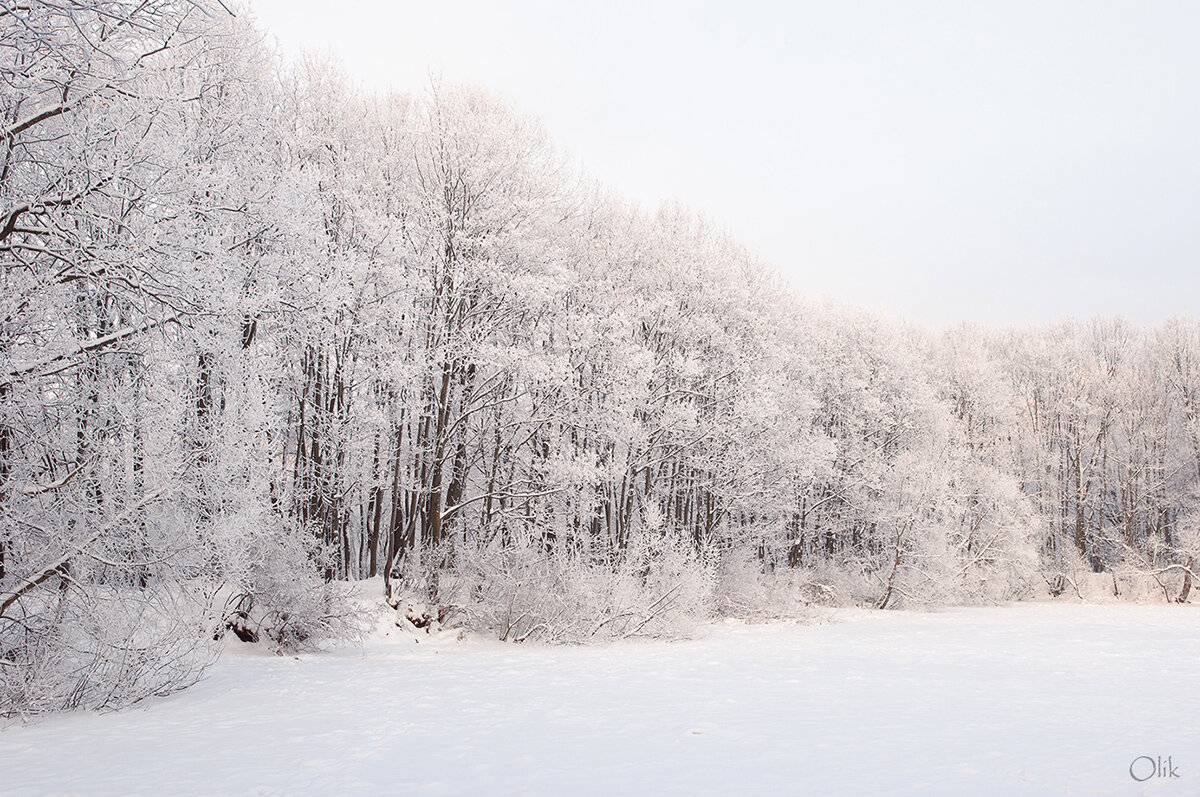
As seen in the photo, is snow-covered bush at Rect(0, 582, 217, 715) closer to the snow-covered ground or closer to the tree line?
the tree line

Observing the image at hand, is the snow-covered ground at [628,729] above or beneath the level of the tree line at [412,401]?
beneath

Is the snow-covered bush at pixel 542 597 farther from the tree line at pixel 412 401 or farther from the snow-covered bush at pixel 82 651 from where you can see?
the snow-covered bush at pixel 82 651

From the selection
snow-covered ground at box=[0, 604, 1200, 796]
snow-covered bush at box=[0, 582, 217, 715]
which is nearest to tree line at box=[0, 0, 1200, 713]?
snow-covered bush at box=[0, 582, 217, 715]

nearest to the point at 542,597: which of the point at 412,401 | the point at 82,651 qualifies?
the point at 412,401

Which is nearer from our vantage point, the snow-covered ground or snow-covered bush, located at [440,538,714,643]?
the snow-covered ground

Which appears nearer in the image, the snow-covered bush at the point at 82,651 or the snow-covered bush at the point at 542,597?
the snow-covered bush at the point at 82,651

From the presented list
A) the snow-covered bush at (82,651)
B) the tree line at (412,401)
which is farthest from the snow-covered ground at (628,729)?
the tree line at (412,401)

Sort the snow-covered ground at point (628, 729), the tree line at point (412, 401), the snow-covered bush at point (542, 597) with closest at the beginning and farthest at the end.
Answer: the snow-covered ground at point (628, 729)
the tree line at point (412, 401)
the snow-covered bush at point (542, 597)

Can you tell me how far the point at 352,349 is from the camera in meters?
17.2

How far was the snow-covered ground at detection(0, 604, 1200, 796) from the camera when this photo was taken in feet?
18.5

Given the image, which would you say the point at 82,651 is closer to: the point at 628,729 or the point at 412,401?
the point at 628,729

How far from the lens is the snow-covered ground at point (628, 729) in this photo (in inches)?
222

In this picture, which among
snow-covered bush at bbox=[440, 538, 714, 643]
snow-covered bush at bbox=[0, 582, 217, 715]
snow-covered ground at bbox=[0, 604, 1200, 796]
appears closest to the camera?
snow-covered ground at bbox=[0, 604, 1200, 796]

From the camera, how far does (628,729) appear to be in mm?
7652
